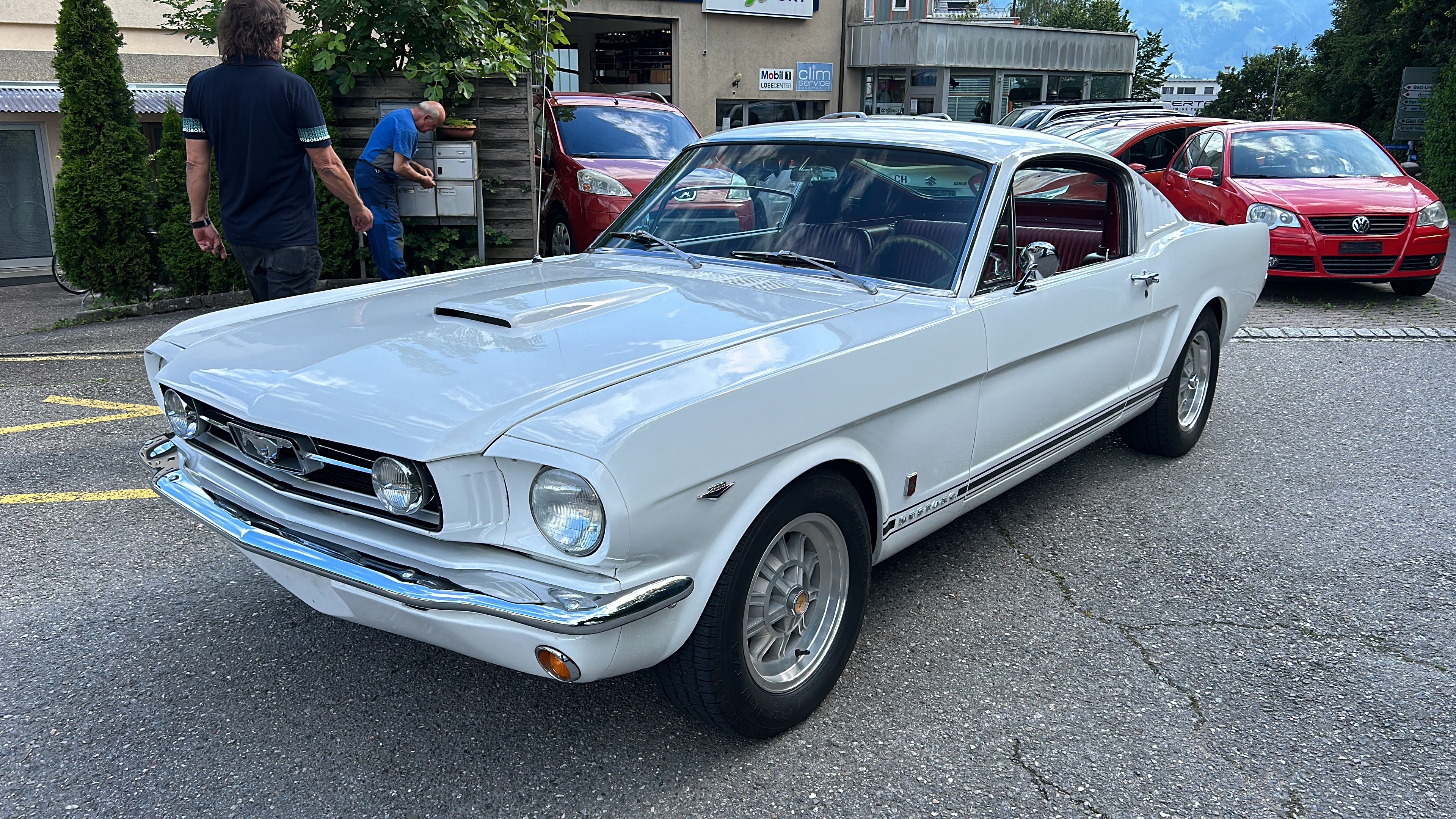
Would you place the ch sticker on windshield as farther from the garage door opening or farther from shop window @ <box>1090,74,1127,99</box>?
shop window @ <box>1090,74,1127,99</box>

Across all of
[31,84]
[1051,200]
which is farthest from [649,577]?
[31,84]

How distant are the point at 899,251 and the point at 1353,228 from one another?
7.33 metres

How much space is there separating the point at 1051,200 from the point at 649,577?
3420 millimetres

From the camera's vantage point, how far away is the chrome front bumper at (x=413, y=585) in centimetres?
211

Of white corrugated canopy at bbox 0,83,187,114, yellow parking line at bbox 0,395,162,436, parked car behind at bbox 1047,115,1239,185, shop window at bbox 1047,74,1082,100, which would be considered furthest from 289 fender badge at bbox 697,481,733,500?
shop window at bbox 1047,74,1082,100

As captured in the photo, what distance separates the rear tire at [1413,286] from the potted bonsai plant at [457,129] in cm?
823

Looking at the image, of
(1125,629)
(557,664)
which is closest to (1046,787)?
(1125,629)

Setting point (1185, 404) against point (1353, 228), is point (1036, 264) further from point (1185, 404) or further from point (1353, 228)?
point (1353, 228)

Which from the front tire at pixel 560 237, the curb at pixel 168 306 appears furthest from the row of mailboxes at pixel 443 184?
the front tire at pixel 560 237

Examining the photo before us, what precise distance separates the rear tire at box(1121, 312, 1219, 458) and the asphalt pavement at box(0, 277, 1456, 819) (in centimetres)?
47

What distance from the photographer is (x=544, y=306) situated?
3041 mm

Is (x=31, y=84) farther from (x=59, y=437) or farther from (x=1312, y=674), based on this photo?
(x=1312, y=674)

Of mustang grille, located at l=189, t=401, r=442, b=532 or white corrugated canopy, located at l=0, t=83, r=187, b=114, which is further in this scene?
white corrugated canopy, located at l=0, t=83, r=187, b=114

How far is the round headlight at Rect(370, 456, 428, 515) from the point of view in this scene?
2.26 metres
